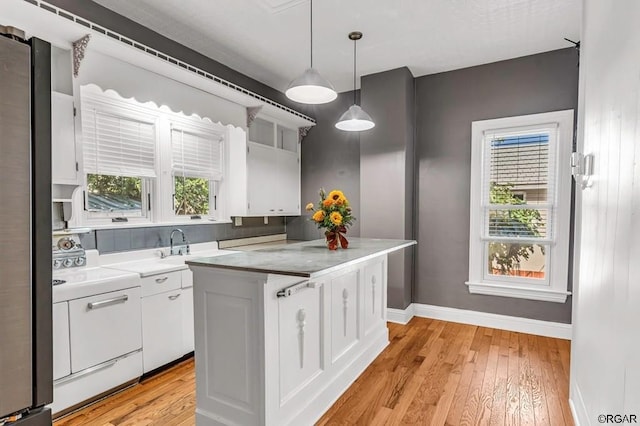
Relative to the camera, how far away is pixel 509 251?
374 centimetres

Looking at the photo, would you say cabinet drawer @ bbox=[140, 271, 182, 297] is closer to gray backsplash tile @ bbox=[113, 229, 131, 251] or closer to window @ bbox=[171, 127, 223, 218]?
gray backsplash tile @ bbox=[113, 229, 131, 251]

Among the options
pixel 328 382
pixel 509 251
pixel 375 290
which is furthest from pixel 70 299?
pixel 509 251

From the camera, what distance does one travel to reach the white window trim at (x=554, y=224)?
3.39 metres

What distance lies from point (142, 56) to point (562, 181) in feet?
13.0

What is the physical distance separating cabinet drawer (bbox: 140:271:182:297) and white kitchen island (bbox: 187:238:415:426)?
790 mm

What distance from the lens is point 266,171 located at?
4219 mm

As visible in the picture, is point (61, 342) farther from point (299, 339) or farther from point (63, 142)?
point (299, 339)

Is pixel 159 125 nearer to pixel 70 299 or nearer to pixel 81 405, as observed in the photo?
pixel 70 299

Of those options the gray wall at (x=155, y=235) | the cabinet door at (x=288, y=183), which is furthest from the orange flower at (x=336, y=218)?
the cabinet door at (x=288, y=183)

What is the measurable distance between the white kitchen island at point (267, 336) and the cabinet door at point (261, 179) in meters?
1.76

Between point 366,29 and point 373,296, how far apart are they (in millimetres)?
2371

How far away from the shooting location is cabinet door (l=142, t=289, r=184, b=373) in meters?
2.55

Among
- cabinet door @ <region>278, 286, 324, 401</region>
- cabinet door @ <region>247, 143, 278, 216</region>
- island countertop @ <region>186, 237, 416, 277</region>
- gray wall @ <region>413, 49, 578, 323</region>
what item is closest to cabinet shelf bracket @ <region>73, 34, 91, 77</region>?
island countertop @ <region>186, 237, 416, 277</region>

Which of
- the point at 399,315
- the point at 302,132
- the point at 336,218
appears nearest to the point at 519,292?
the point at 399,315
